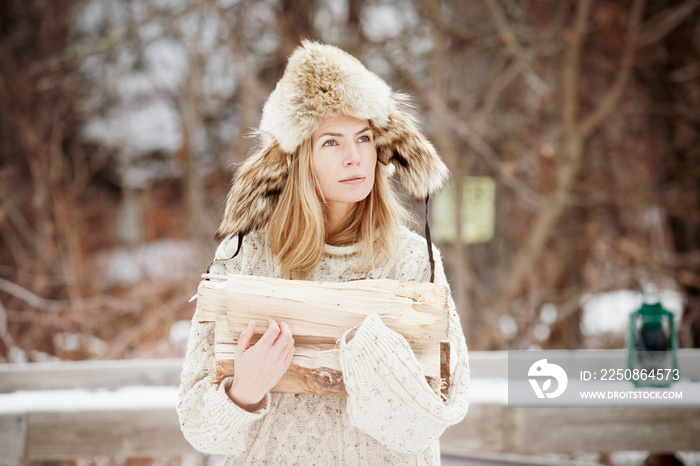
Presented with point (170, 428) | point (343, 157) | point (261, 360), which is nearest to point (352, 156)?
point (343, 157)

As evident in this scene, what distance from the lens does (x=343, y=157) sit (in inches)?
55.7

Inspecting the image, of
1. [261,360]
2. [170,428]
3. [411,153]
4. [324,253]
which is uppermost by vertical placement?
[411,153]

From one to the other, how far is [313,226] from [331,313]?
0.30 m

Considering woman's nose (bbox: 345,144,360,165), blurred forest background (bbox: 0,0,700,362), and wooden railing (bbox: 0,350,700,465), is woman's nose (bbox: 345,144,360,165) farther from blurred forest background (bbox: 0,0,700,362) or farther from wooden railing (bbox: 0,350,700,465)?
blurred forest background (bbox: 0,0,700,362)

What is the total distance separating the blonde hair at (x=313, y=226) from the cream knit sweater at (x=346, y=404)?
4 cm

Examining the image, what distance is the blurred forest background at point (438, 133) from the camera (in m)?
4.14

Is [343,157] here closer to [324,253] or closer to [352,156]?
[352,156]

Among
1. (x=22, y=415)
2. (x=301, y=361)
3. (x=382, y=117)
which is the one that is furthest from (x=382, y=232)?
(x=22, y=415)

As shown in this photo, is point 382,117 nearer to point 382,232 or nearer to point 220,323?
point 382,232

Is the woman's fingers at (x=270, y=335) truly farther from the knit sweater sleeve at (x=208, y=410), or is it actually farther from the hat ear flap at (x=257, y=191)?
the hat ear flap at (x=257, y=191)

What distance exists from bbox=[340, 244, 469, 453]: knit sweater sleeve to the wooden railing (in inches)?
45.4

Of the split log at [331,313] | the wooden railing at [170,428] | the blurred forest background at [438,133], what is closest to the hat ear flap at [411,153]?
the split log at [331,313]

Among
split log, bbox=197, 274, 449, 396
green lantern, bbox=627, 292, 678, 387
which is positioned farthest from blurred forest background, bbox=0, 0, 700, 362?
split log, bbox=197, 274, 449, 396

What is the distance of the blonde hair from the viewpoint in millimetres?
1439
